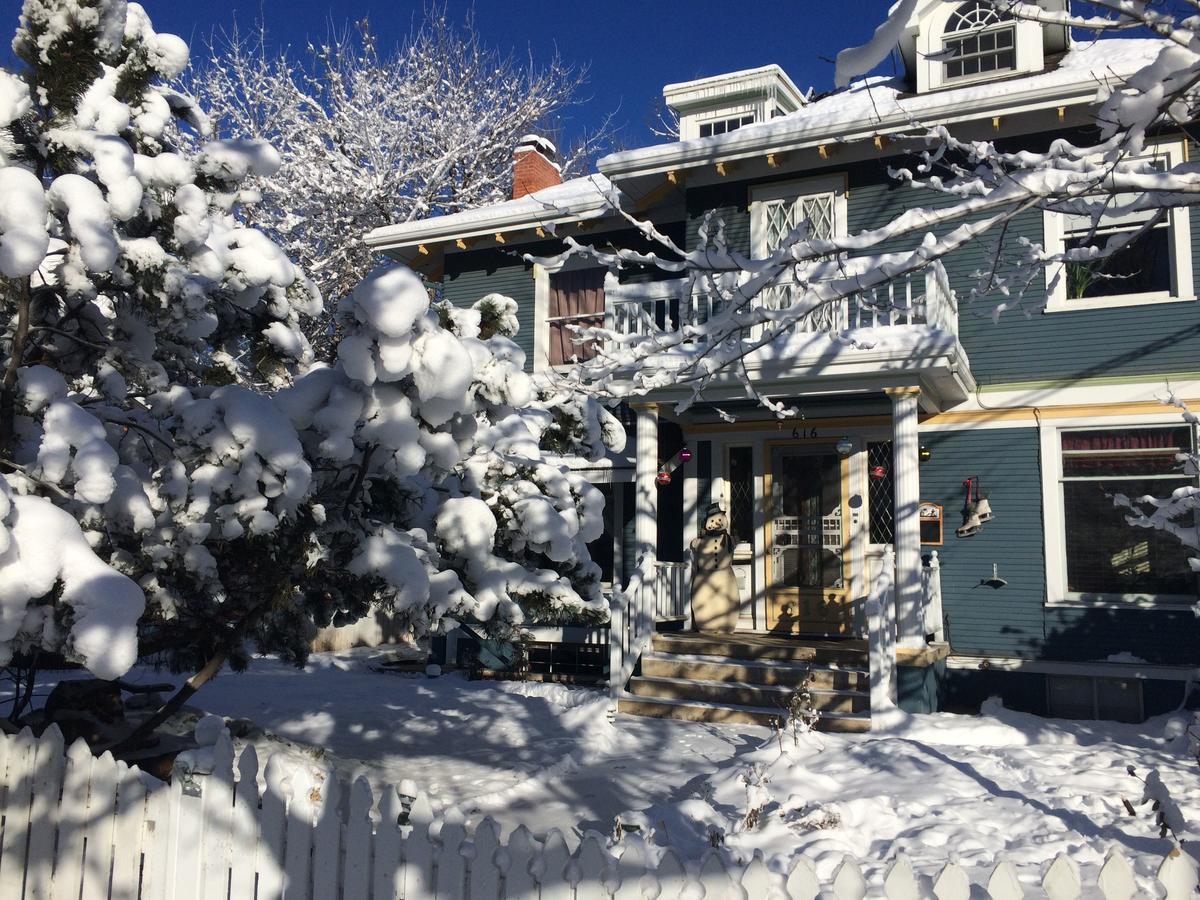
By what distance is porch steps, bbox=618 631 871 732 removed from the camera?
9.46 meters

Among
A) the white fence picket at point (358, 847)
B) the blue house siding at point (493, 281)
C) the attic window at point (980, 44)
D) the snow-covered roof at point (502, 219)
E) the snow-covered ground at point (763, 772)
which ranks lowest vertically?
the snow-covered ground at point (763, 772)

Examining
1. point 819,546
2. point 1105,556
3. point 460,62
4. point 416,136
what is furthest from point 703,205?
point 460,62

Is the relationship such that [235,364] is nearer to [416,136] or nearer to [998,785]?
[998,785]

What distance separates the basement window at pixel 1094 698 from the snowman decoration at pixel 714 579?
3663 mm

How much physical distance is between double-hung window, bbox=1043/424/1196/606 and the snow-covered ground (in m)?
1.54

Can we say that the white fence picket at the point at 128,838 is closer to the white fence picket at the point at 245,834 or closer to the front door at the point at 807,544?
the white fence picket at the point at 245,834

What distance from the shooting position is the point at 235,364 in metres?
6.11

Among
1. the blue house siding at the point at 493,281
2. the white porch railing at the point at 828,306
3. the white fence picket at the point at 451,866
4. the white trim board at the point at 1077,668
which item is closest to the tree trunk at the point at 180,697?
the white fence picket at the point at 451,866

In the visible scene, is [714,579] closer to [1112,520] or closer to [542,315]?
[1112,520]

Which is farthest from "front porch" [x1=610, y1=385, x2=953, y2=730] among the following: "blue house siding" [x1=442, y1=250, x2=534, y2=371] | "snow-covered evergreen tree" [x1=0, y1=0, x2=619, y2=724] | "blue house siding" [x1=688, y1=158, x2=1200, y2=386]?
"snow-covered evergreen tree" [x1=0, y1=0, x2=619, y2=724]

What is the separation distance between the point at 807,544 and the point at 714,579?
1.23 m

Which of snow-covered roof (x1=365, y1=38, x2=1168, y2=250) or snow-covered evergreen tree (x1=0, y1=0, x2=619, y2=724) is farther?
snow-covered roof (x1=365, y1=38, x2=1168, y2=250)

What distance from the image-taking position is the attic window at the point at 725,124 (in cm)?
1534

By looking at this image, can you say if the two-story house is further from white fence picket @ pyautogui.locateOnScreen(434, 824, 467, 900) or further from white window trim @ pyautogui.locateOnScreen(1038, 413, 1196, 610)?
white fence picket @ pyautogui.locateOnScreen(434, 824, 467, 900)
